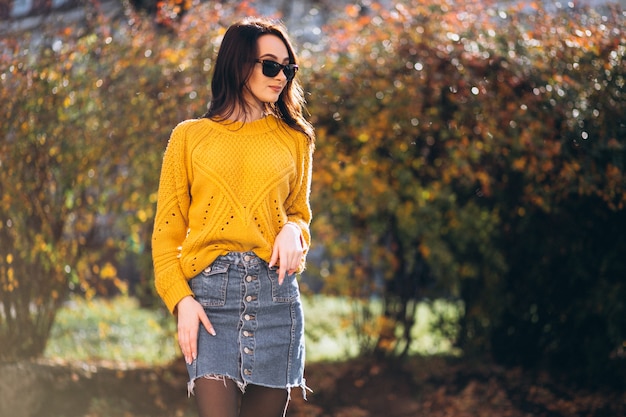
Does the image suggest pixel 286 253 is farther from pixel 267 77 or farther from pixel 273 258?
pixel 267 77

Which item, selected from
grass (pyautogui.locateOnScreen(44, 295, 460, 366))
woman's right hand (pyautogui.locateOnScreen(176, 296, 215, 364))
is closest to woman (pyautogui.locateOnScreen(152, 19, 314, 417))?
woman's right hand (pyautogui.locateOnScreen(176, 296, 215, 364))

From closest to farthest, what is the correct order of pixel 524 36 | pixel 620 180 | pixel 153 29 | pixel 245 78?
pixel 245 78
pixel 620 180
pixel 524 36
pixel 153 29

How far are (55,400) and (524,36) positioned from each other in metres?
3.80

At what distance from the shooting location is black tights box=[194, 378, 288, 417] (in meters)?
2.58

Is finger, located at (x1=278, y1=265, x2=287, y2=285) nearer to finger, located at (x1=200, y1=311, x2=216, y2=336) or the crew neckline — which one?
finger, located at (x1=200, y1=311, x2=216, y2=336)

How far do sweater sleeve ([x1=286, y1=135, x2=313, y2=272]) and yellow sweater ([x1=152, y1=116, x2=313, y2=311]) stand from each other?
8 centimetres

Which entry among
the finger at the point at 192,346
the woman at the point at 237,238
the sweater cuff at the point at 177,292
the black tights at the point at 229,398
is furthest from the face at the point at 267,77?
the black tights at the point at 229,398

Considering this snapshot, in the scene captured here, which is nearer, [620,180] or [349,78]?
[620,180]

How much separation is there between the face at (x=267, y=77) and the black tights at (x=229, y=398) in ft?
3.01

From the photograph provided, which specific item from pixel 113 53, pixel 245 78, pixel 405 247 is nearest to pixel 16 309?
pixel 113 53

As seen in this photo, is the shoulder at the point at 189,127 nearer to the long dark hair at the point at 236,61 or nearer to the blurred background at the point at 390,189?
the long dark hair at the point at 236,61

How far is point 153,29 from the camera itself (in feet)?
19.0

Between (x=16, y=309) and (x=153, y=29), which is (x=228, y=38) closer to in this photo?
(x=153, y=29)

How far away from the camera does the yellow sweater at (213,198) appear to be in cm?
267
